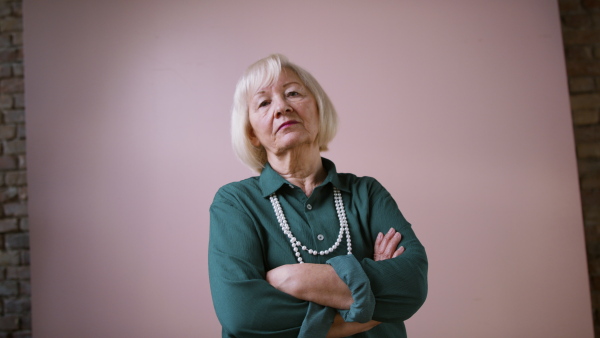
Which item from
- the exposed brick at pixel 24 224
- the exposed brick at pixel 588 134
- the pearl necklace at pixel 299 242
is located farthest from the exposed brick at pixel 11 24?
the exposed brick at pixel 588 134

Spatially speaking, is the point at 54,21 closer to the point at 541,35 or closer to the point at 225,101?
the point at 225,101

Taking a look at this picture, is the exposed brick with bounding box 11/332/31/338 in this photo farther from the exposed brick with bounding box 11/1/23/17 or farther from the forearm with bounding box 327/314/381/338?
the forearm with bounding box 327/314/381/338

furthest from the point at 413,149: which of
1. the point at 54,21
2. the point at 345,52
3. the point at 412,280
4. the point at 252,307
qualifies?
the point at 54,21

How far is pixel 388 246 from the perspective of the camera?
1.21m

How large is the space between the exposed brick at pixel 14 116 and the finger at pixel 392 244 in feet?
7.17

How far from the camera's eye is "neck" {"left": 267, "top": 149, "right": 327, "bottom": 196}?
1338 mm

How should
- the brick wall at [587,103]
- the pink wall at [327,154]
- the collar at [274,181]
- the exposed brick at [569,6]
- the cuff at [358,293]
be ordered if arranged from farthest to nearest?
the exposed brick at [569,6] < the brick wall at [587,103] < the pink wall at [327,154] < the collar at [274,181] < the cuff at [358,293]

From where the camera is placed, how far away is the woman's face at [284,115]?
1.29 metres

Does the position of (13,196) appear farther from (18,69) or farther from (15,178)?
(18,69)

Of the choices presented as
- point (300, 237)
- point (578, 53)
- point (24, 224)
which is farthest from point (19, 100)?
point (578, 53)

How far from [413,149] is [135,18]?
1621 millimetres

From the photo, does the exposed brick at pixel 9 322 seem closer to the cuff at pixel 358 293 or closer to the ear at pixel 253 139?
the ear at pixel 253 139

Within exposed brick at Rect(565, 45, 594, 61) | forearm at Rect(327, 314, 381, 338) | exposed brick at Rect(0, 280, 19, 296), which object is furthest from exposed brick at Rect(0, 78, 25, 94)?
exposed brick at Rect(565, 45, 594, 61)

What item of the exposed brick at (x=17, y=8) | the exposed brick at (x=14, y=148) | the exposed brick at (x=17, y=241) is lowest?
the exposed brick at (x=17, y=241)
